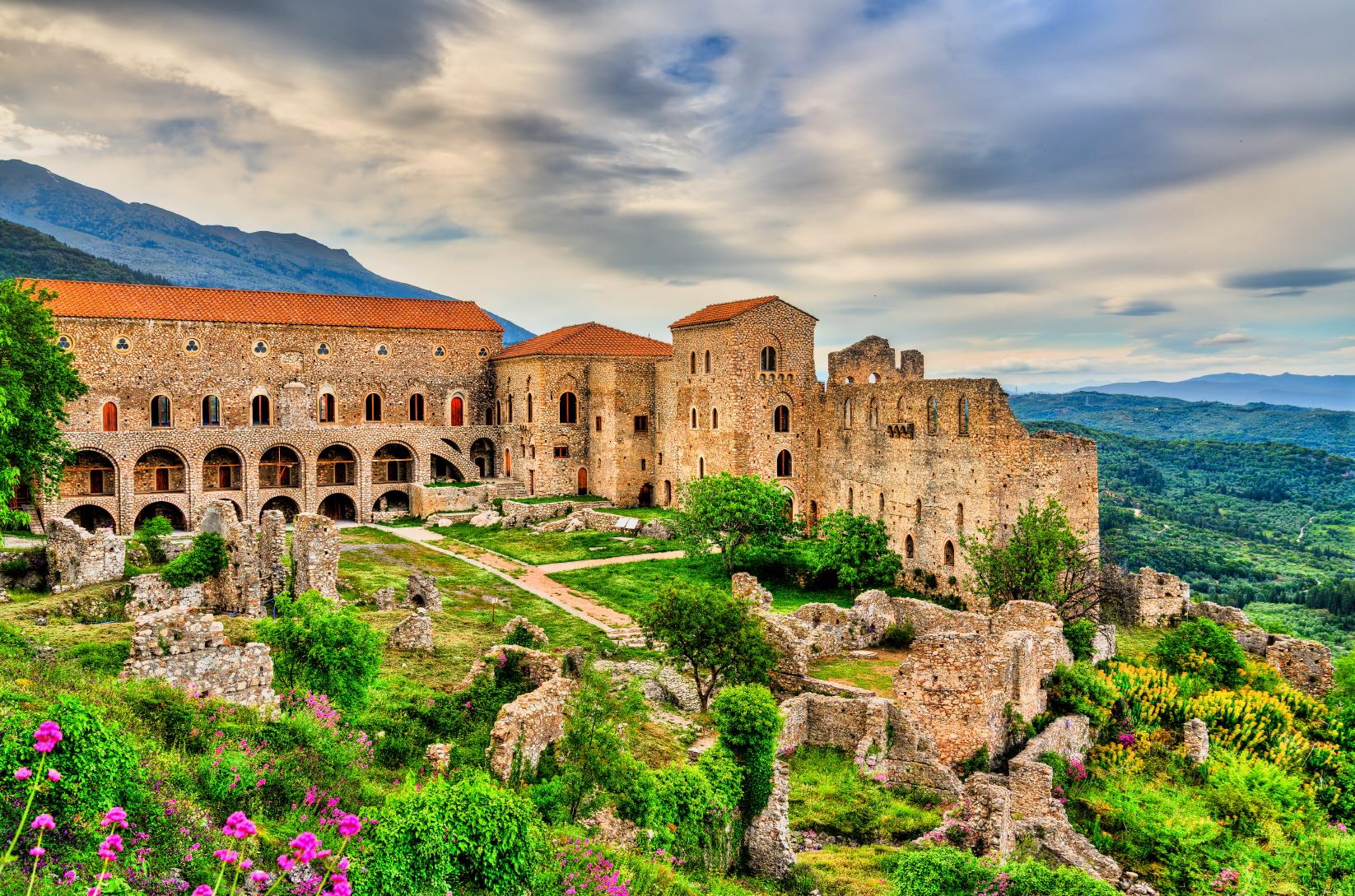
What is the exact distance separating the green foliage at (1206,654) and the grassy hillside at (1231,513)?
40.6 m

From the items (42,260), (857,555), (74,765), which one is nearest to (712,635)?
(74,765)

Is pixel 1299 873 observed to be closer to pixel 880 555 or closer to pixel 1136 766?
pixel 1136 766

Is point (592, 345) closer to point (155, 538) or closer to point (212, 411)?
point (212, 411)

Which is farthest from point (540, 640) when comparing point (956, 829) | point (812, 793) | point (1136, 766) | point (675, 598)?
point (1136, 766)

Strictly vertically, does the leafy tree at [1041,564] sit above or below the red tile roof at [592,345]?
below

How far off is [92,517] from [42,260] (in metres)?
75.4

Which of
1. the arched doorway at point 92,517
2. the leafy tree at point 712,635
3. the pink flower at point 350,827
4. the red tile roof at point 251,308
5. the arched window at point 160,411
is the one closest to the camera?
the pink flower at point 350,827

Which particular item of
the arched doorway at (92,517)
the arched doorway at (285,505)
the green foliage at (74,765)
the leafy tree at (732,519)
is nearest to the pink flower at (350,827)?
the green foliage at (74,765)

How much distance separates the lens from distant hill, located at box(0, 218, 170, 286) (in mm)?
96625

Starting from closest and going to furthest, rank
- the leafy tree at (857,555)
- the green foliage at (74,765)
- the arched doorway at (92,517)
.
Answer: the green foliage at (74,765) < the leafy tree at (857,555) < the arched doorway at (92,517)

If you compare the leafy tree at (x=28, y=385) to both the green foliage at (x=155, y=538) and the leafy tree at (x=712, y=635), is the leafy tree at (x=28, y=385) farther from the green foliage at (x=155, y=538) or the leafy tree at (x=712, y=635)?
the leafy tree at (x=712, y=635)

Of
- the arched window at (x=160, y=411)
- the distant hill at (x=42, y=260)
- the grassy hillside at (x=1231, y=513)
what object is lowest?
the grassy hillside at (x=1231, y=513)

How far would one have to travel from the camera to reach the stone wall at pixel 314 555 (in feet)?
75.5

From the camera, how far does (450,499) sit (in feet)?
165
